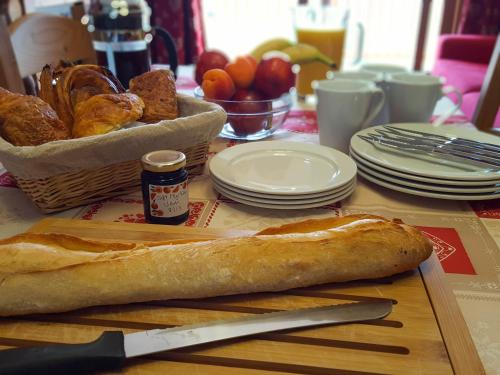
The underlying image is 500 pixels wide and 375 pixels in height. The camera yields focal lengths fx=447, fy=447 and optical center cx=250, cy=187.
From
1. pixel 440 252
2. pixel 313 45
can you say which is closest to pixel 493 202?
pixel 440 252

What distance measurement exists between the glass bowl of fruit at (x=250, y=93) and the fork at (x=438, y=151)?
9.9 inches

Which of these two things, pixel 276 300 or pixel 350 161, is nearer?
pixel 276 300

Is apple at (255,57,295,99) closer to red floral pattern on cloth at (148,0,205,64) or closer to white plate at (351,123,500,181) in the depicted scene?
white plate at (351,123,500,181)

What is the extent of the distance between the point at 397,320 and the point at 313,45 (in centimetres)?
110

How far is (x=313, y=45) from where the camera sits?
1.43 metres

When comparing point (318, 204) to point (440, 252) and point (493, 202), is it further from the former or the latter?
point (493, 202)

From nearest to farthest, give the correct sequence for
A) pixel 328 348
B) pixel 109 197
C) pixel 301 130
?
pixel 328 348 → pixel 109 197 → pixel 301 130

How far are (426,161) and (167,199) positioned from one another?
0.50 m

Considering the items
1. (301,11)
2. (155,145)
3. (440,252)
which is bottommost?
(440,252)

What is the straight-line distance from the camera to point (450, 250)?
0.68 meters

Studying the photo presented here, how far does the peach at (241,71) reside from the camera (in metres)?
1.09

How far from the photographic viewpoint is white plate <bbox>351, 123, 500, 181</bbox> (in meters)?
0.77

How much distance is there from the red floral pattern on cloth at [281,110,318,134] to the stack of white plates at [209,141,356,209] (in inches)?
10.4

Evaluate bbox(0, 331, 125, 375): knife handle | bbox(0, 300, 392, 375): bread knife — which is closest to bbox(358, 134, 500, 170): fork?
bbox(0, 300, 392, 375): bread knife
